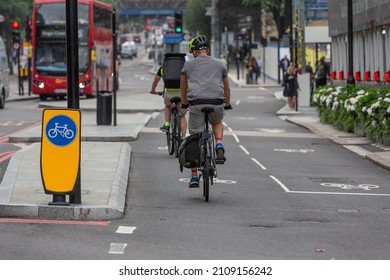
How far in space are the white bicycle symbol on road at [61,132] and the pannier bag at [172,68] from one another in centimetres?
729

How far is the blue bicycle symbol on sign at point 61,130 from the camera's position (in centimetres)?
1255

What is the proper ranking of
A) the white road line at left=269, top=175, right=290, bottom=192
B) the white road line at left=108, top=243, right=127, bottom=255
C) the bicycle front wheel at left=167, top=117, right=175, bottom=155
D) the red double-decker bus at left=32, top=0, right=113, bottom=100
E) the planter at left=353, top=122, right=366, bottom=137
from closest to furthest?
the white road line at left=108, top=243, right=127, bottom=255 → the white road line at left=269, top=175, right=290, bottom=192 → the bicycle front wheel at left=167, top=117, right=175, bottom=155 → the planter at left=353, top=122, right=366, bottom=137 → the red double-decker bus at left=32, top=0, right=113, bottom=100

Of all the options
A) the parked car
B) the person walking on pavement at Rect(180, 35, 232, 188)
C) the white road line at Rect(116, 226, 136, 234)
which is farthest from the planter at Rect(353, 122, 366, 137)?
the parked car

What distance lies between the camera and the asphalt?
12414mm

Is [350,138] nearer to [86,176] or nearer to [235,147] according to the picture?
[235,147]

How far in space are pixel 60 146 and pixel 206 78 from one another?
252 centimetres

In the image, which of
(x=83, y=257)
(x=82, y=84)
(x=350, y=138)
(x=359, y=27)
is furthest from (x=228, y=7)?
(x=83, y=257)

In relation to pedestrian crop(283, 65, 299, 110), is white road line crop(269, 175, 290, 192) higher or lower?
lower

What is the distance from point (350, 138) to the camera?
2769cm

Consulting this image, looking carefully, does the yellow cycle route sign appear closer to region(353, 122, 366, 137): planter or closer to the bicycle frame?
the bicycle frame

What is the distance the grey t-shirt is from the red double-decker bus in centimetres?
3418

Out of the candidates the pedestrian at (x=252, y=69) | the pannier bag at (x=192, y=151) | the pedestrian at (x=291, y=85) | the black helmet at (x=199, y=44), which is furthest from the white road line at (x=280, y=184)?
the pedestrian at (x=252, y=69)
